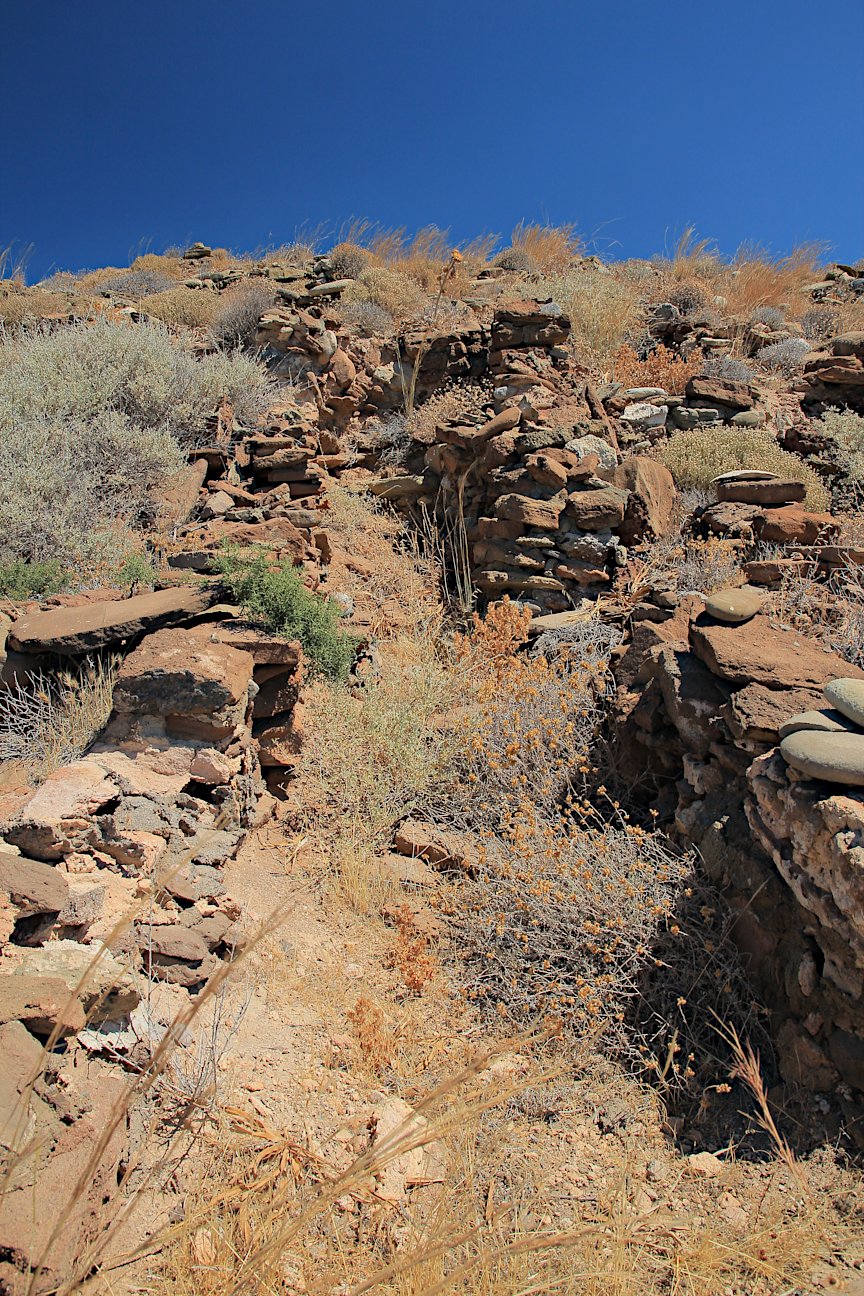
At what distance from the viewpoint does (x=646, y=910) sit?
121 inches

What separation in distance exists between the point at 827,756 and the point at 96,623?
348cm

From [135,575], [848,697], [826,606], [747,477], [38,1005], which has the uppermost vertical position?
[747,477]

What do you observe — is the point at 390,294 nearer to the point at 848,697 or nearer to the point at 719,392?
the point at 719,392

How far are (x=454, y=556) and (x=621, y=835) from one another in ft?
12.6

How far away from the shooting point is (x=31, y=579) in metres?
5.09

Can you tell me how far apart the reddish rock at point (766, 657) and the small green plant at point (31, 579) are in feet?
13.7

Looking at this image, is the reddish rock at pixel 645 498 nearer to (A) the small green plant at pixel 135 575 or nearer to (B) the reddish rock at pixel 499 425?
(B) the reddish rock at pixel 499 425

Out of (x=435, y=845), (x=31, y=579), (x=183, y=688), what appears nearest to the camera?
(x=183, y=688)

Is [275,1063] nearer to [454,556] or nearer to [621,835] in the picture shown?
[621,835]

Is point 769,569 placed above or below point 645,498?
below

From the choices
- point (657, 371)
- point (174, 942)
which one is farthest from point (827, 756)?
point (657, 371)

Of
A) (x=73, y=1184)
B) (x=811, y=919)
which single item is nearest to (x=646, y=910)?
(x=811, y=919)

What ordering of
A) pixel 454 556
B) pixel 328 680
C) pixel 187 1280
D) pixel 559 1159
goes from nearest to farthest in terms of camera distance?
pixel 187 1280, pixel 559 1159, pixel 328 680, pixel 454 556

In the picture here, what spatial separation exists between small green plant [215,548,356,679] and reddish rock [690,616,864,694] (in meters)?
2.23
